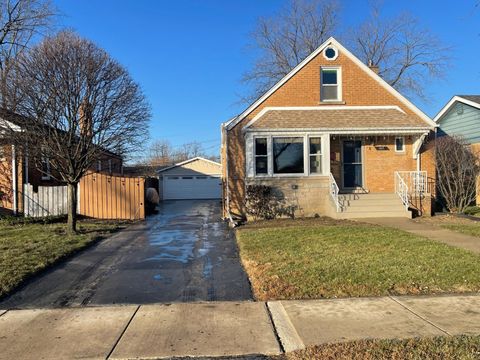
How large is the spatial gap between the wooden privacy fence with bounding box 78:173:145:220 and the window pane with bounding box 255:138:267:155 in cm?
507

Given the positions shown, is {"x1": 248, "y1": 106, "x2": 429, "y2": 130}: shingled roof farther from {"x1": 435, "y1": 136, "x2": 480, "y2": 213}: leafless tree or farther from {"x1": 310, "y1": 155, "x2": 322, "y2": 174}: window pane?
{"x1": 435, "y1": 136, "x2": 480, "y2": 213}: leafless tree

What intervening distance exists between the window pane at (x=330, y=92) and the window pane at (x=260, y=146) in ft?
10.3

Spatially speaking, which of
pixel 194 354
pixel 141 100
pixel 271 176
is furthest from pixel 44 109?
pixel 194 354

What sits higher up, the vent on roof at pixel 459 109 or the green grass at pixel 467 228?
the vent on roof at pixel 459 109

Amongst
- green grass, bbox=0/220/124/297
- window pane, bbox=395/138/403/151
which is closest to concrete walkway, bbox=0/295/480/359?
green grass, bbox=0/220/124/297

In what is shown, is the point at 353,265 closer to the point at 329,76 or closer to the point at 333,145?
the point at 333,145

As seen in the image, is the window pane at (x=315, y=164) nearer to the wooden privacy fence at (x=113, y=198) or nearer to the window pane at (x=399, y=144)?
the window pane at (x=399, y=144)

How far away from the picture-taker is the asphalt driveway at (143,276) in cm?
626

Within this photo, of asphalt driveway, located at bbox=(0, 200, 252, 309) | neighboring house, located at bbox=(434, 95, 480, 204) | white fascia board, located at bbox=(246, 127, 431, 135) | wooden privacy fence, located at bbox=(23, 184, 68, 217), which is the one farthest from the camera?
neighboring house, located at bbox=(434, 95, 480, 204)

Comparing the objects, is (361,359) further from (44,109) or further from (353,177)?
(353,177)

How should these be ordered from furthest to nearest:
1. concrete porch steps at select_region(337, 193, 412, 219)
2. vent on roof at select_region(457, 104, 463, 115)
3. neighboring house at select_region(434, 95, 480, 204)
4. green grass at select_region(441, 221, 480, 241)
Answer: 1. vent on roof at select_region(457, 104, 463, 115)
2. neighboring house at select_region(434, 95, 480, 204)
3. concrete porch steps at select_region(337, 193, 412, 219)
4. green grass at select_region(441, 221, 480, 241)

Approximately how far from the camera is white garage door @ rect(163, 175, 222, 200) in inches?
1608

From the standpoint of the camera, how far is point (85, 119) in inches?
478

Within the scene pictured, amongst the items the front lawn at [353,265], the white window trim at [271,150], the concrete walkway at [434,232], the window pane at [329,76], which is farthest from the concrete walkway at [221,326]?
the window pane at [329,76]
